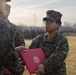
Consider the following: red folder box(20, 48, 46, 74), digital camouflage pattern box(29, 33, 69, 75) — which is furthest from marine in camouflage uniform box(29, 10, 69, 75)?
red folder box(20, 48, 46, 74)

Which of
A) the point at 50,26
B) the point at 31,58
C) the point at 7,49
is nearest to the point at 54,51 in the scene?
the point at 50,26

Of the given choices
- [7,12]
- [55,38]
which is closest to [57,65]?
[55,38]

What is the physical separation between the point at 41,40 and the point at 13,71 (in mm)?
1640

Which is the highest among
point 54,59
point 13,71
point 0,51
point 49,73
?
point 0,51

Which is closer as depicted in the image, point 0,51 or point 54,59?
point 0,51

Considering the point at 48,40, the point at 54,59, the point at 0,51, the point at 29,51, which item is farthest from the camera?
the point at 48,40

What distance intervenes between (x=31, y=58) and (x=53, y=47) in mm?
660

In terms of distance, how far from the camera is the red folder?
12.6 ft

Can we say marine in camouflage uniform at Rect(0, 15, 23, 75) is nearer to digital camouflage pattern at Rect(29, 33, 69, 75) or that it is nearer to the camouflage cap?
digital camouflage pattern at Rect(29, 33, 69, 75)

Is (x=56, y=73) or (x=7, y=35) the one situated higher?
(x=7, y=35)

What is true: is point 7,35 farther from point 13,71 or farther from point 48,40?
point 48,40

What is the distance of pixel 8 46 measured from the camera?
2979mm

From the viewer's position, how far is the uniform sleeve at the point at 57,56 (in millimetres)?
4282

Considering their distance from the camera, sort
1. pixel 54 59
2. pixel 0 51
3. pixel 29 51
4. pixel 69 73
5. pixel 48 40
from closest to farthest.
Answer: pixel 0 51 → pixel 29 51 → pixel 54 59 → pixel 48 40 → pixel 69 73
